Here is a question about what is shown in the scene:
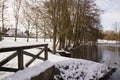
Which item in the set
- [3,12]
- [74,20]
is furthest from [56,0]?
[74,20]

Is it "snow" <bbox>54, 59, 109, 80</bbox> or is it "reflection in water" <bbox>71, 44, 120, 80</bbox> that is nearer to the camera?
"snow" <bbox>54, 59, 109, 80</bbox>

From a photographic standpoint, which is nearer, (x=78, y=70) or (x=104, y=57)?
(x=78, y=70)

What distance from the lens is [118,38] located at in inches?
3792

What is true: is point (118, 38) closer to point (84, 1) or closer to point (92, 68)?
point (84, 1)

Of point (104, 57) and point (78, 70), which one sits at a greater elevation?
point (78, 70)

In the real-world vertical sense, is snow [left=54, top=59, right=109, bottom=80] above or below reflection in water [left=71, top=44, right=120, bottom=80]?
above

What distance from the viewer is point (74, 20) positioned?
32281 millimetres

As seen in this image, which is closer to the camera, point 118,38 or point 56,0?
point 56,0

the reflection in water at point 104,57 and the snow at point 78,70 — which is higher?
the snow at point 78,70

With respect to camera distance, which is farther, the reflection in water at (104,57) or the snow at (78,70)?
the reflection in water at (104,57)

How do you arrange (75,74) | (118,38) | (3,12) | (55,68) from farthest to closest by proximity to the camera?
(118,38), (3,12), (75,74), (55,68)

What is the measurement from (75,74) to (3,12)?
16779 millimetres

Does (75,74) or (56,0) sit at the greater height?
(56,0)

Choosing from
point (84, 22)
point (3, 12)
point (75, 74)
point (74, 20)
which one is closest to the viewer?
point (75, 74)
